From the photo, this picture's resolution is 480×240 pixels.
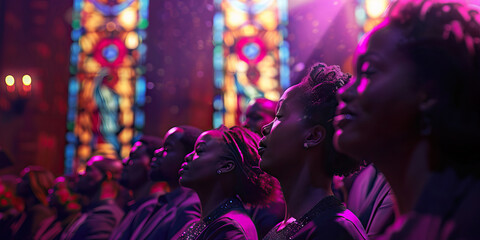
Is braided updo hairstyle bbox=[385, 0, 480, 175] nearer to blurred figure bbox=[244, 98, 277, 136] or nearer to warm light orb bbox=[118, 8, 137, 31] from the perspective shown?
blurred figure bbox=[244, 98, 277, 136]

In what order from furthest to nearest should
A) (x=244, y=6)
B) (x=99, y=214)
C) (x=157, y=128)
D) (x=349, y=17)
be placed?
(x=244, y=6) → (x=157, y=128) → (x=349, y=17) → (x=99, y=214)

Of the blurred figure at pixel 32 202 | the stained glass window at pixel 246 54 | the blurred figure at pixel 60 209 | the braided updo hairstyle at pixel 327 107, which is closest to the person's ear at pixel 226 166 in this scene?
the braided updo hairstyle at pixel 327 107

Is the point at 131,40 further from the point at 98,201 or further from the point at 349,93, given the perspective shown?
the point at 349,93

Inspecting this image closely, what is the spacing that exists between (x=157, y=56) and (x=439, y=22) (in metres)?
7.54

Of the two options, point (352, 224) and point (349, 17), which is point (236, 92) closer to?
point (349, 17)

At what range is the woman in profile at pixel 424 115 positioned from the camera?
1090 mm

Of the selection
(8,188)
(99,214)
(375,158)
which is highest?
(375,158)

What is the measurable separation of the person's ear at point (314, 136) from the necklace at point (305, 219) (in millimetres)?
193

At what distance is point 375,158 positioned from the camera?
125 centimetres

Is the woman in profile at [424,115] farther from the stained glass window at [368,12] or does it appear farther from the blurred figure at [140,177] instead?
the stained glass window at [368,12]

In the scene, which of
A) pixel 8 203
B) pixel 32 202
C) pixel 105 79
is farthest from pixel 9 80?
pixel 32 202

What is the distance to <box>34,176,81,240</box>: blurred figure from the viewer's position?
5.07m

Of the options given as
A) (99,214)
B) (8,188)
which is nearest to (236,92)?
(8,188)

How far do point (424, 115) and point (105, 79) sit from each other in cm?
829
